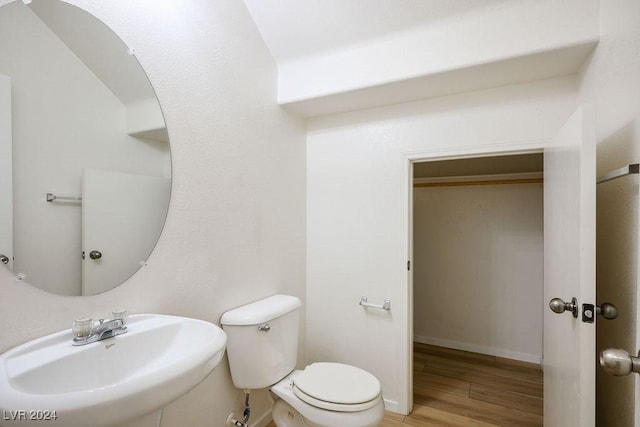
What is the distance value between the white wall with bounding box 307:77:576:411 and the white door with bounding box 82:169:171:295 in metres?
1.25

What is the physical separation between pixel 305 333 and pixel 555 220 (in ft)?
5.86

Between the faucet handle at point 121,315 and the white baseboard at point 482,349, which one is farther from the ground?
the faucet handle at point 121,315

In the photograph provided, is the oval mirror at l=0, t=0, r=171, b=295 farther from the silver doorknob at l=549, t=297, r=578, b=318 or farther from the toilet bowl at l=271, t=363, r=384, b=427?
the silver doorknob at l=549, t=297, r=578, b=318

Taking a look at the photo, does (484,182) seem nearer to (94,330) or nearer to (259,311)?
(259,311)

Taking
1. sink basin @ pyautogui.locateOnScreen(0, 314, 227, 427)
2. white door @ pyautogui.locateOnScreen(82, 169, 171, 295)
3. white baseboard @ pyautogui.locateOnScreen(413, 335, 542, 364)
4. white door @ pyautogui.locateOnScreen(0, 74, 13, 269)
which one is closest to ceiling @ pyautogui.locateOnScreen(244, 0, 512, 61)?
white door @ pyautogui.locateOnScreen(82, 169, 171, 295)

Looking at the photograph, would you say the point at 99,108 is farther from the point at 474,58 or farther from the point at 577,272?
the point at 577,272

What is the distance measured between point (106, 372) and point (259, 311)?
2.42ft

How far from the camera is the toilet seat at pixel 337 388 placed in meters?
1.40

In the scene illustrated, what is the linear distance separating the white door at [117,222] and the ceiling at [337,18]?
1.21 meters

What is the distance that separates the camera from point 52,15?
100 cm

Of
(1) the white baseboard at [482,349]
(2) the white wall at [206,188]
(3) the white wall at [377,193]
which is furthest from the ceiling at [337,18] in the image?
(1) the white baseboard at [482,349]

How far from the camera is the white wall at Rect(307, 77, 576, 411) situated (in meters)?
1.82

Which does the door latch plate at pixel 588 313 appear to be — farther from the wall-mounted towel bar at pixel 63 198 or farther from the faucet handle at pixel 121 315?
the wall-mounted towel bar at pixel 63 198

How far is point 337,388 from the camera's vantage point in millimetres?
1510
